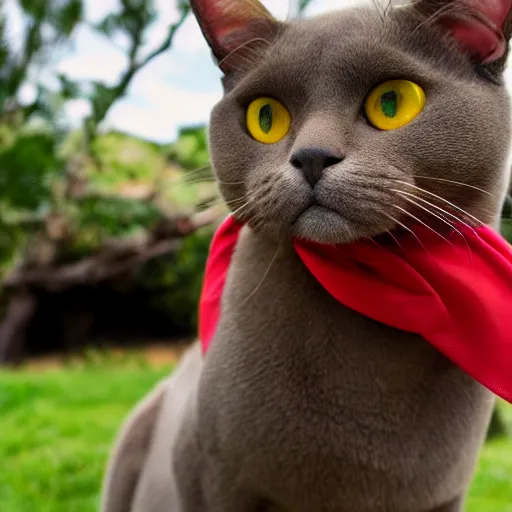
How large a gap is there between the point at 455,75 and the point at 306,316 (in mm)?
277

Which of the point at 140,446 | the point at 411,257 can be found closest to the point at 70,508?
the point at 140,446

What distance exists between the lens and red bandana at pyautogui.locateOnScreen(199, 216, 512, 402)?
2.01ft

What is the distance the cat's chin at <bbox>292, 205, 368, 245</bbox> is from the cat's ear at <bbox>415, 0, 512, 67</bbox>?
207 mm

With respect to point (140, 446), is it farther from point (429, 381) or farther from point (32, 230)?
point (32, 230)

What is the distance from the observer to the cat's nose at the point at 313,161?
1.77 ft

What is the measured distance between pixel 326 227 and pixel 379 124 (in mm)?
106

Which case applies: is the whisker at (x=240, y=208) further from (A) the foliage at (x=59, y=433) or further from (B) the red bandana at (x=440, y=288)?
(A) the foliage at (x=59, y=433)

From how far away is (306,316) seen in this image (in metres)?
0.67

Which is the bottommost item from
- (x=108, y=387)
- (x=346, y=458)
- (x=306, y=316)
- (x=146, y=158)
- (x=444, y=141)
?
(x=108, y=387)

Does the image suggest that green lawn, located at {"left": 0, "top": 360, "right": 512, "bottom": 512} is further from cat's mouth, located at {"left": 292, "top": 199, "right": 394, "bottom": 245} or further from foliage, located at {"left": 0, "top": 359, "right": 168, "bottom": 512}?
cat's mouth, located at {"left": 292, "top": 199, "right": 394, "bottom": 245}

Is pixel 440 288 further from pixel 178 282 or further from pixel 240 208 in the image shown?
pixel 178 282

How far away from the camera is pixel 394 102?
0.58 metres

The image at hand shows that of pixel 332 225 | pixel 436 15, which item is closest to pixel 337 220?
pixel 332 225

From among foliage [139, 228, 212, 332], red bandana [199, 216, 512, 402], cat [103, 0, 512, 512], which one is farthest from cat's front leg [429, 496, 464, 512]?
foliage [139, 228, 212, 332]
